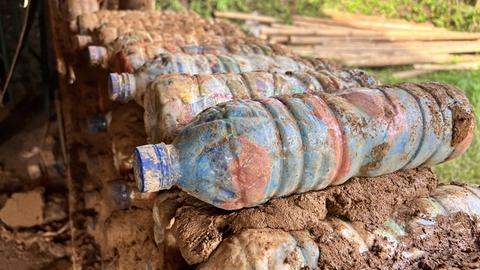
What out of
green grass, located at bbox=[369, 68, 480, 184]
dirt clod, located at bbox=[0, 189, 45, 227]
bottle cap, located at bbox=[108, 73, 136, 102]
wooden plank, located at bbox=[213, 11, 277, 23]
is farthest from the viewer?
wooden plank, located at bbox=[213, 11, 277, 23]

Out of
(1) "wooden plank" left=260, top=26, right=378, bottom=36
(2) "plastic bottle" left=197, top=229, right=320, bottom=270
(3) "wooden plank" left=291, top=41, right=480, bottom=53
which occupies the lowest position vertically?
(3) "wooden plank" left=291, top=41, right=480, bottom=53

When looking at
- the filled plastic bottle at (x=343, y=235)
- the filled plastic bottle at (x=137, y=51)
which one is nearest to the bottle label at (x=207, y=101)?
the filled plastic bottle at (x=343, y=235)

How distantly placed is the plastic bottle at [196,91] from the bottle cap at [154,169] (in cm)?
57

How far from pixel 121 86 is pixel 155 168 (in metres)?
1.43

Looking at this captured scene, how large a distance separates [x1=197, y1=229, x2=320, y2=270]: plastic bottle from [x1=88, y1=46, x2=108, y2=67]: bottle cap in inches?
114

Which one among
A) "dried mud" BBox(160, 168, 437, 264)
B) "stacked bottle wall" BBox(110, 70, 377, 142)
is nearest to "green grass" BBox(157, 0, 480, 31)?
"stacked bottle wall" BBox(110, 70, 377, 142)

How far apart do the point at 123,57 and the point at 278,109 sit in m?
2.30

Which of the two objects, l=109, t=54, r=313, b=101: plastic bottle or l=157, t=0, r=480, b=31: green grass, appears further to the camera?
l=157, t=0, r=480, b=31: green grass

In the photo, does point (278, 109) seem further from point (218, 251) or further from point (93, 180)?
point (93, 180)

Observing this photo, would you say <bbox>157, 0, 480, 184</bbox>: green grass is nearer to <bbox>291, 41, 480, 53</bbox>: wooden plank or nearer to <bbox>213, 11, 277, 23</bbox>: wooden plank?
<bbox>213, 11, 277, 23</bbox>: wooden plank

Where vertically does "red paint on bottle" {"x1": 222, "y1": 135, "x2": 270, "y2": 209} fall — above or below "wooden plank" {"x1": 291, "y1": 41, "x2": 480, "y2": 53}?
above

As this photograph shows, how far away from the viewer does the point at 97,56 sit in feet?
14.2

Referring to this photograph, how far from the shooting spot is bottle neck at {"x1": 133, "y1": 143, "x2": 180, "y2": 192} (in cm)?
186

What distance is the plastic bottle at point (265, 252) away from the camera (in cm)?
185
